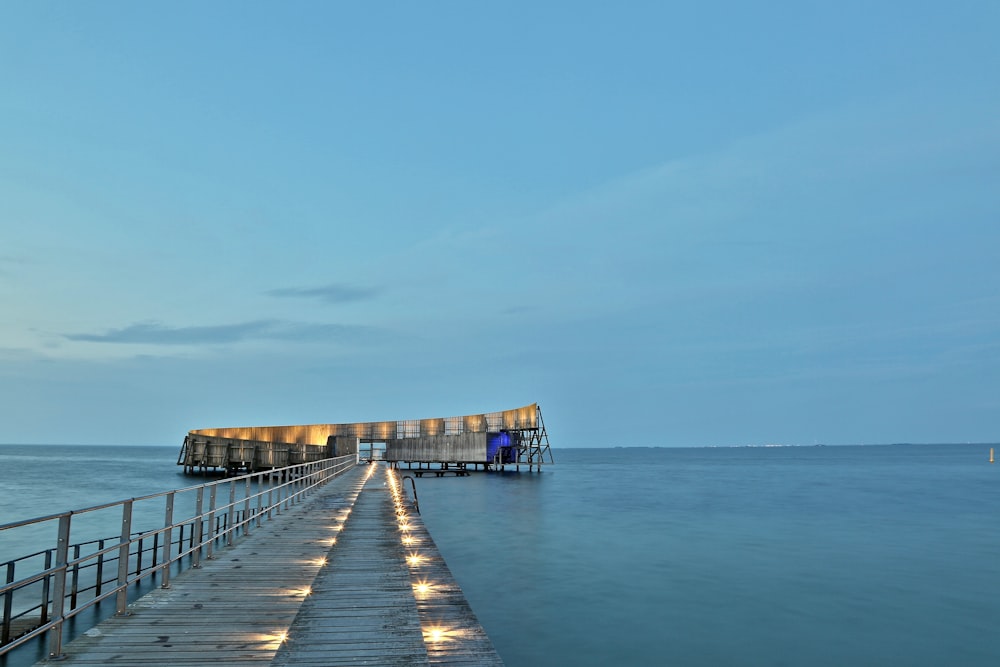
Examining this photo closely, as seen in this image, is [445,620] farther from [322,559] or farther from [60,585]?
[60,585]

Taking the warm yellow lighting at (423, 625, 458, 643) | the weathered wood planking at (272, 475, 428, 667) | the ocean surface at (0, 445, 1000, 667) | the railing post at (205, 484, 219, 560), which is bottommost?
the ocean surface at (0, 445, 1000, 667)

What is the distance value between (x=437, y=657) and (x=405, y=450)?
284ft

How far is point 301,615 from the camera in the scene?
7820 millimetres

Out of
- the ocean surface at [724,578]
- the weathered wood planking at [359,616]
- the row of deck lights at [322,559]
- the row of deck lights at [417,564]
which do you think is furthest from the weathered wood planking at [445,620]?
the ocean surface at [724,578]

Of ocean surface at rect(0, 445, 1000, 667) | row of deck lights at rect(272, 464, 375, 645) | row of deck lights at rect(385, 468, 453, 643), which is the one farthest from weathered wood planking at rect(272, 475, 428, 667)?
ocean surface at rect(0, 445, 1000, 667)

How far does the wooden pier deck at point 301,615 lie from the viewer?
21.5ft

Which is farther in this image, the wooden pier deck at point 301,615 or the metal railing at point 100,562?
the wooden pier deck at point 301,615

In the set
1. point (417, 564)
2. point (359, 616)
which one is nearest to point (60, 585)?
point (359, 616)

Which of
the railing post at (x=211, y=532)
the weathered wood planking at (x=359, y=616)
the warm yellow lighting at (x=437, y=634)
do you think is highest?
the railing post at (x=211, y=532)

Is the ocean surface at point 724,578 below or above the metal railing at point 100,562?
below

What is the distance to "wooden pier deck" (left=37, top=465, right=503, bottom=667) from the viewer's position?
6551 mm

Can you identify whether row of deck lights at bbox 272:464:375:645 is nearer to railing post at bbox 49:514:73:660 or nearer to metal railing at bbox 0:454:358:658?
metal railing at bbox 0:454:358:658

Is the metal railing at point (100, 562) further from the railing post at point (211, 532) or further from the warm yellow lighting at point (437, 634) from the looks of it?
the warm yellow lighting at point (437, 634)

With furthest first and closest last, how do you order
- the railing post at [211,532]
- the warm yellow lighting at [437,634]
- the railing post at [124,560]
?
the railing post at [211,532], the warm yellow lighting at [437,634], the railing post at [124,560]
